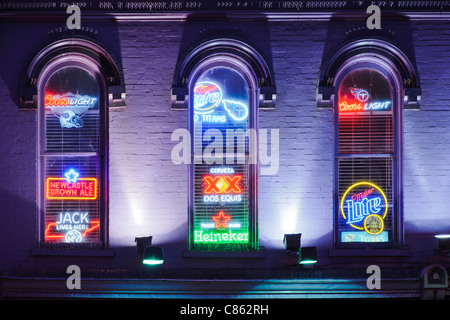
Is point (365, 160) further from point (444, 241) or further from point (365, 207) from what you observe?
point (444, 241)

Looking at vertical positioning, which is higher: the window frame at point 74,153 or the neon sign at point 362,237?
the window frame at point 74,153

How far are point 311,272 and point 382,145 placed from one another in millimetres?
2729

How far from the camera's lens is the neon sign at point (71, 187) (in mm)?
9156

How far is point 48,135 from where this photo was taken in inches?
363

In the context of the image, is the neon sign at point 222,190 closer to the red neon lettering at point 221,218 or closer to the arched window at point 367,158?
the red neon lettering at point 221,218

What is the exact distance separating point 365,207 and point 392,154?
111 centimetres

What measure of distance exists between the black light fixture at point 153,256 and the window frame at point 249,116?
0.73 m

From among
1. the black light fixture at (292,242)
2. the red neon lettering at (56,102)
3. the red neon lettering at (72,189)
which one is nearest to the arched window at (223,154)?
the black light fixture at (292,242)

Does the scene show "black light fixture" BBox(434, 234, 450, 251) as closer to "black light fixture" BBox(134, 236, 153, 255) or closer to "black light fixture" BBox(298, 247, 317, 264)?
"black light fixture" BBox(298, 247, 317, 264)

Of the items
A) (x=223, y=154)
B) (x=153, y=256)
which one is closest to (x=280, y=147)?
(x=223, y=154)

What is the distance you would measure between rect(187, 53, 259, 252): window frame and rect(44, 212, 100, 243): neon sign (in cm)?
189

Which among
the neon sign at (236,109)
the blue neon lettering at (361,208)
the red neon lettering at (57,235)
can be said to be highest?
the neon sign at (236,109)

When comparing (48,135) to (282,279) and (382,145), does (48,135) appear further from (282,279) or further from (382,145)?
(382,145)

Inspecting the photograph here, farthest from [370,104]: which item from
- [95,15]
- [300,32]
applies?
[95,15]
